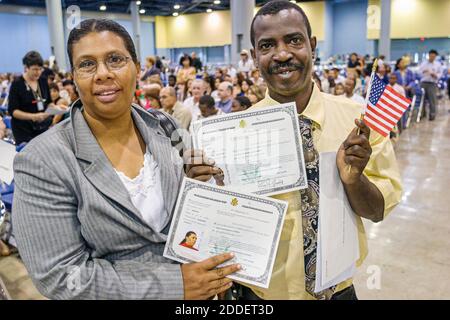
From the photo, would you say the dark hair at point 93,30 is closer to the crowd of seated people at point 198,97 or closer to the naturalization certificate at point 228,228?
the naturalization certificate at point 228,228

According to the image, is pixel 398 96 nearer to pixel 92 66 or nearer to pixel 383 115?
pixel 383 115

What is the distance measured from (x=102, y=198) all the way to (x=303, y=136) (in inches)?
23.4

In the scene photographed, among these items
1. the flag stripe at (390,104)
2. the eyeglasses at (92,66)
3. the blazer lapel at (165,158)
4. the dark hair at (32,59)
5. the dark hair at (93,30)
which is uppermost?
the dark hair at (32,59)

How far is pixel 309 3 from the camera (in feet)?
74.6

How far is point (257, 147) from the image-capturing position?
118cm

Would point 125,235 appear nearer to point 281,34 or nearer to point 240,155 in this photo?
point 240,155

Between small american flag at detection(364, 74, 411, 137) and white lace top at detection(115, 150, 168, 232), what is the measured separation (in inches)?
23.6

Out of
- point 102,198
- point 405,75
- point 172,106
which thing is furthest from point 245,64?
point 102,198

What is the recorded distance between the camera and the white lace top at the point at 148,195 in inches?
44.4

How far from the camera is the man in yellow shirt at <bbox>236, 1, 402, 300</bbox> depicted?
1.23 meters

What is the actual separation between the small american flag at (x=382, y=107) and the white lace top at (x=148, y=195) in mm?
599

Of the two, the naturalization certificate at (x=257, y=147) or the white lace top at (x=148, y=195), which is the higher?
the naturalization certificate at (x=257, y=147)

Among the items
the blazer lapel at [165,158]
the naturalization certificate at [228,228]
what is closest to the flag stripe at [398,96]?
the naturalization certificate at [228,228]

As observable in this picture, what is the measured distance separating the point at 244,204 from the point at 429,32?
22.8 m
